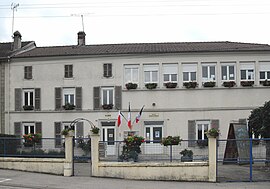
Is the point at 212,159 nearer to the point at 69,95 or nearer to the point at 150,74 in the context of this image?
the point at 150,74

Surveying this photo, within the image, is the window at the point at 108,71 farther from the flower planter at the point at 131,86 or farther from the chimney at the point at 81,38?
the chimney at the point at 81,38

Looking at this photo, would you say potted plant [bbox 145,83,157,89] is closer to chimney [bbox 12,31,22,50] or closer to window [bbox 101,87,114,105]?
window [bbox 101,87,114,105]

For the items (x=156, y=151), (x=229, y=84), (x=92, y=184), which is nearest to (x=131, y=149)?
(x=156, y=151)

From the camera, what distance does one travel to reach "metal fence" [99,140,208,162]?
16391mm

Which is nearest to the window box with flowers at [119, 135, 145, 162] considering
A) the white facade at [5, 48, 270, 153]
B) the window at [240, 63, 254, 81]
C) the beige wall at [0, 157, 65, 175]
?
the beige wall at [0, 157, 65, 175]

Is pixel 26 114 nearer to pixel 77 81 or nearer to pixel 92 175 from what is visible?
pixel 77 81

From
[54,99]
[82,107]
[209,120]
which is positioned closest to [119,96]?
[82,107]

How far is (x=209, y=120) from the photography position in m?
28.0

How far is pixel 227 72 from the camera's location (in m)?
28.2

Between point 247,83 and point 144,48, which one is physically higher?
point 144,48

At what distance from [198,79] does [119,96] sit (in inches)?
235

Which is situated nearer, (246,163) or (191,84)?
(246,163)

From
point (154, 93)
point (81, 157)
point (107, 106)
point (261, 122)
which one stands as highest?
point (154, 93)

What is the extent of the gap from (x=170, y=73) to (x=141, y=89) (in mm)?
2461
